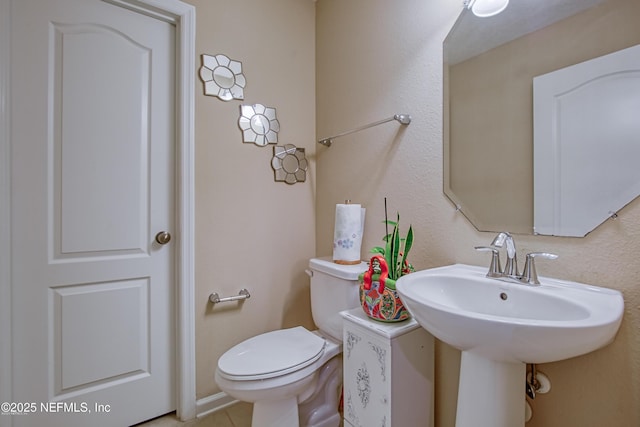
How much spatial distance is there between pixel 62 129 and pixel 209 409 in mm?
1464

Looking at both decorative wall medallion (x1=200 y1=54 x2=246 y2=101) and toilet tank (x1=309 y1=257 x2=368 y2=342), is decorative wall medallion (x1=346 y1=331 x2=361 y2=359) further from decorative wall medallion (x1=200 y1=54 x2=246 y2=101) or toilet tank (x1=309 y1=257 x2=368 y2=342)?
decorative wall medallion (x1=200 y1=54 x2=246 y2=101)

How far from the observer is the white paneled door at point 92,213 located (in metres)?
1.19

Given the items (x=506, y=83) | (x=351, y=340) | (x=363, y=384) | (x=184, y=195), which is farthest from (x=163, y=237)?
(x=506, y=83)

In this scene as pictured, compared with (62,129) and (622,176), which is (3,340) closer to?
(62,129)

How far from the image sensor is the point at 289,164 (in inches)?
70.3

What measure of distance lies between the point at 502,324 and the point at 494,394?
0.33 metres

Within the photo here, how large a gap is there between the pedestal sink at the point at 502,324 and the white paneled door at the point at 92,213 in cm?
125

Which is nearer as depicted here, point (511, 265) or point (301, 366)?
point (511, 265)

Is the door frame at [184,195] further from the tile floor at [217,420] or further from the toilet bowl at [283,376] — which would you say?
the toilet bowl at [283,376]

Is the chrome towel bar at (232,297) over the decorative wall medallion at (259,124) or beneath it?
beneath

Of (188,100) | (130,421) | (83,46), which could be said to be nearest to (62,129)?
(83,46)

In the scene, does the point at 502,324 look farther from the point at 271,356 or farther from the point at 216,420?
the point at 216,420

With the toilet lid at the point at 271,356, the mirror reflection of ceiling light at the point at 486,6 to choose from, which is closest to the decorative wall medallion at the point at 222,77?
the mirror reflection of ceiling light at the point at 486,6

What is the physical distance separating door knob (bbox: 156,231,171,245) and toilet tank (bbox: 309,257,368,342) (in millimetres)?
720
